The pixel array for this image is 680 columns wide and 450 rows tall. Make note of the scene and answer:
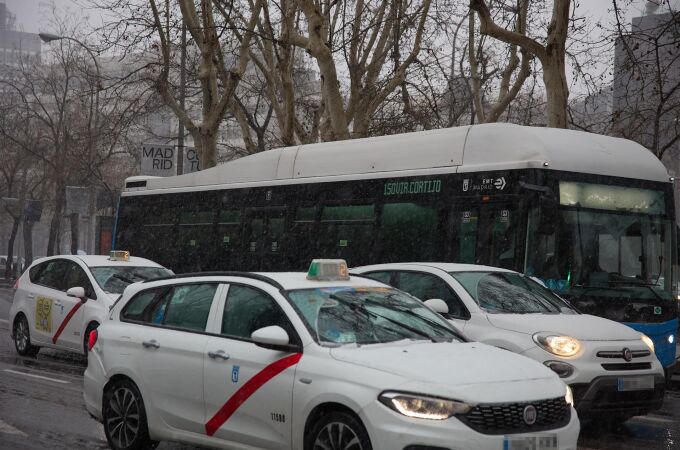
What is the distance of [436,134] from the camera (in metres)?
13.6

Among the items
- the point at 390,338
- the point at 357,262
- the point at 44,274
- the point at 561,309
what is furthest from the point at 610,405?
the point at 44,274

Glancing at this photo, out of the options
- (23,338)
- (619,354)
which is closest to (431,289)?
(619,354)

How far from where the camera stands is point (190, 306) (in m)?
7.41

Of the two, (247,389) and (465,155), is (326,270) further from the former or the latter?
(465,155)

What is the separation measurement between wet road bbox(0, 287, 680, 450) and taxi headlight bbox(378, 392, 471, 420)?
2.90 metres

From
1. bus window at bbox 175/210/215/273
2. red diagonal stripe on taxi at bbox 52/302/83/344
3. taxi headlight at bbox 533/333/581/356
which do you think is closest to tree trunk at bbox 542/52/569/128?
bus window at bbox 175/210/215/273

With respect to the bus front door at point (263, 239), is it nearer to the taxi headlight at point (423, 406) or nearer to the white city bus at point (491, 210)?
the white city bus at point (491, 210)

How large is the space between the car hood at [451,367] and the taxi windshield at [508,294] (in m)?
2.89

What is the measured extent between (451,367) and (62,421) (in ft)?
14.9

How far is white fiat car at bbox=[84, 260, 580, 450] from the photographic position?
5637mm

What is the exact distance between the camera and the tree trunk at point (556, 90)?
703 inches

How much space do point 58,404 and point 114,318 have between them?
2.41 m

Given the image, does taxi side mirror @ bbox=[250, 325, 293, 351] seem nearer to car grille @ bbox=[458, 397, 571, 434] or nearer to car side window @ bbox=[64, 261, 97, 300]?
car grille @ bbox=[458, 397, 571, 434]

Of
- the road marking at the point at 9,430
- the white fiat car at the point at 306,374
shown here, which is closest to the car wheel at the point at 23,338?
the road marking at the point at 9,430
